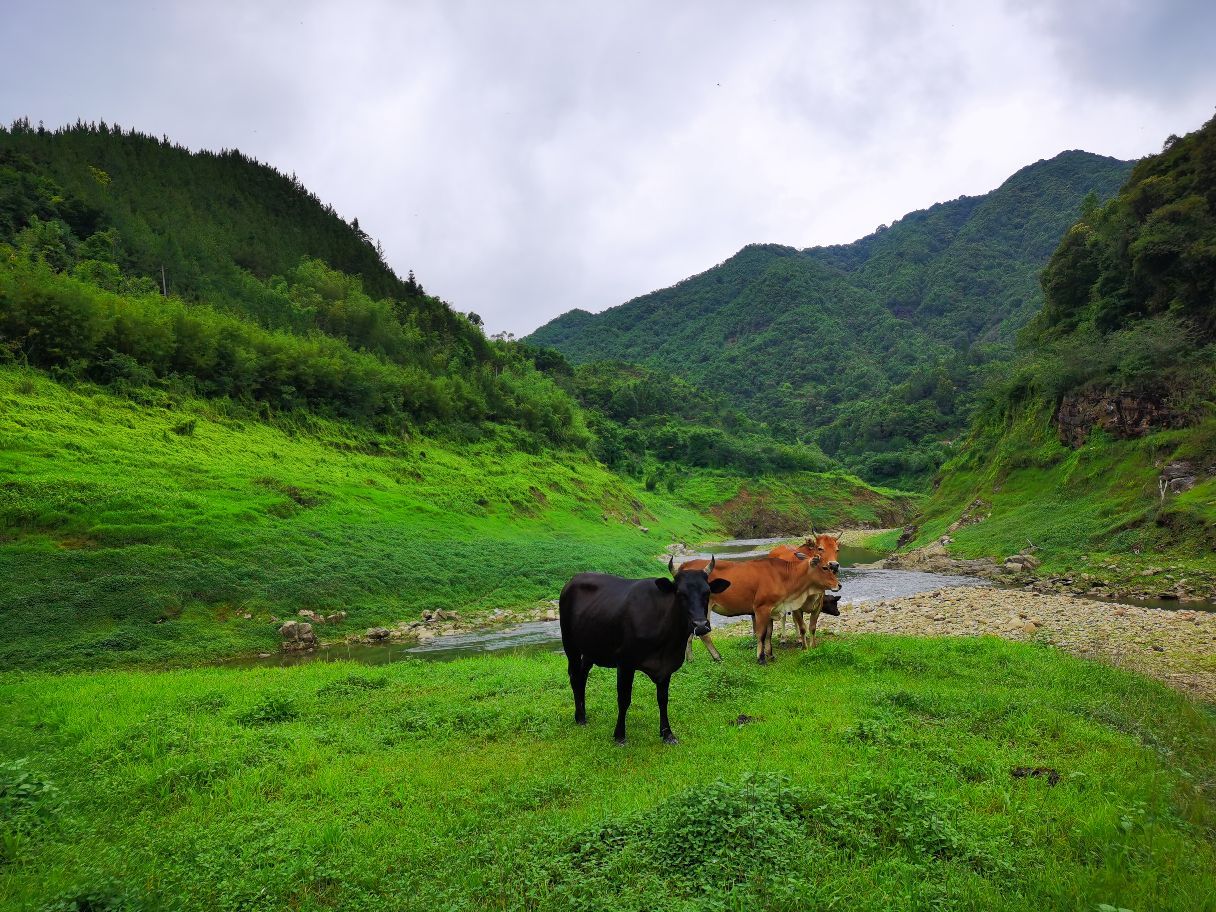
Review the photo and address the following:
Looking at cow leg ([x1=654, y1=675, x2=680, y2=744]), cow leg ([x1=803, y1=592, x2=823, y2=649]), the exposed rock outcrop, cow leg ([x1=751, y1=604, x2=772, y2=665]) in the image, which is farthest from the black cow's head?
the exposed rock outcrop

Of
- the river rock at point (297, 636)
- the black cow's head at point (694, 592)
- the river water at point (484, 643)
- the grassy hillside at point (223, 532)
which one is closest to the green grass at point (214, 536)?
the grassy hillside at point (223, 532)

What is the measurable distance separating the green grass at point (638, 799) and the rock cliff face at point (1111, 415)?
102 feet

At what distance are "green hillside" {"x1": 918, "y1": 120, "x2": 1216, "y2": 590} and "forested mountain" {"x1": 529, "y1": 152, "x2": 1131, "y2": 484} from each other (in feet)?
230

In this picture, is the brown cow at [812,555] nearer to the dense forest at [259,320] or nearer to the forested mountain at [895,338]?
the dense forest at [259,320]

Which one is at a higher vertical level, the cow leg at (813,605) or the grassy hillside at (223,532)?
the grassy hillside at (223,532)

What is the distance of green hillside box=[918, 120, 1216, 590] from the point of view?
90.1 ft

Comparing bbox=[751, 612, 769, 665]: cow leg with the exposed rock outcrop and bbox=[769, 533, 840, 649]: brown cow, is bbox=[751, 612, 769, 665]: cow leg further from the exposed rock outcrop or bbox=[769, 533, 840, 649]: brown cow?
the exposed rock outcrop

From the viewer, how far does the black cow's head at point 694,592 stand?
8.01m

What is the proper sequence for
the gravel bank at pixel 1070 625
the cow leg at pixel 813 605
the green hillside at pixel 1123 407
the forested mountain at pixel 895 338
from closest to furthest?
the gravel bank at pixel 1070 625 → the cow leg at pixel 813 605 → the green hillside at pixel 1123 407 → the forested mountain at pixel 895 338

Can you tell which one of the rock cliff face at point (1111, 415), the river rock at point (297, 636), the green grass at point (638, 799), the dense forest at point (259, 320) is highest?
the dense forest at point (259, 320)

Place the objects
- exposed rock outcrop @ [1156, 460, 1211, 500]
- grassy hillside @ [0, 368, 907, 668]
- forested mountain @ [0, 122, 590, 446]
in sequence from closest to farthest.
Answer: grassy hillside @ [0, 368, 907, 668], exposed rock outcrop @ [1156, 460, 1211, 500], forested mountain @ [0, 122, 590, 446]

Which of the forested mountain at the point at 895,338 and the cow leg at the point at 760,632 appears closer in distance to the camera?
the cow leg at the point at 760,632

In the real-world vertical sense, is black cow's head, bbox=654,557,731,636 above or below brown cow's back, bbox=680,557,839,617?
above

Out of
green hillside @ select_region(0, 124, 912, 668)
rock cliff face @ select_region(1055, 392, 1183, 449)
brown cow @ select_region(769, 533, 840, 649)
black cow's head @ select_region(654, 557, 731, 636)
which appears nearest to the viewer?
black cow's head @ select_region(654, 557, 731, 636)
